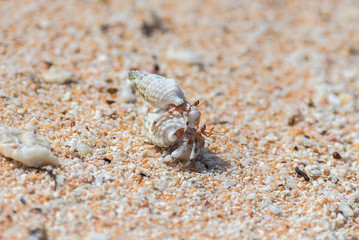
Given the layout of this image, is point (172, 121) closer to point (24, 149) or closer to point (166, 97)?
point (166, 97)

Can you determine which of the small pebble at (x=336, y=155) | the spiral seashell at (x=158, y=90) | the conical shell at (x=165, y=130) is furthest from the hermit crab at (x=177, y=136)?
the small pebble at (x=336, y=155)

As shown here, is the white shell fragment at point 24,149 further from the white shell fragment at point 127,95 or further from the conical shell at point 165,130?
the white shell fragment at point 127,95

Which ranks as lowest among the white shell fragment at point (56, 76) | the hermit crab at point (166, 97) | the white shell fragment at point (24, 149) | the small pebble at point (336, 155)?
the small pebble at point (336, 155)

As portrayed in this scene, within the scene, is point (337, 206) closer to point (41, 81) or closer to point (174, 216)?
point (174, 216)

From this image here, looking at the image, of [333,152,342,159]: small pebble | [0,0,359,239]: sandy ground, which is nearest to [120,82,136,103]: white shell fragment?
[0,0,359,239]: sandy ground

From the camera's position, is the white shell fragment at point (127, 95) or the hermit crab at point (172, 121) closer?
the hermit crab at point (172, 121)

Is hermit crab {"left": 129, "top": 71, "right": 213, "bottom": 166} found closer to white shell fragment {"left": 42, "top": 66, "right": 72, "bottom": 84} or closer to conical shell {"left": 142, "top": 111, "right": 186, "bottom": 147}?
conical shell {"left": 142, "top": 111, "right": 186, "bottom": 147}

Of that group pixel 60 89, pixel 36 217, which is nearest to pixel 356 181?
pixel 36 217
